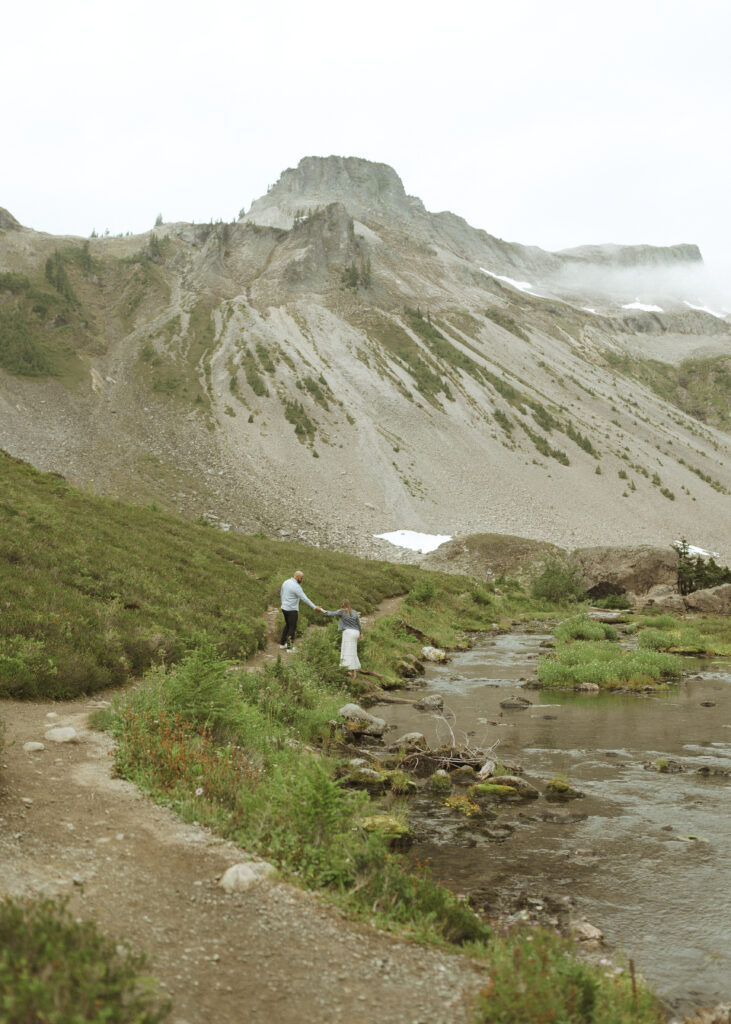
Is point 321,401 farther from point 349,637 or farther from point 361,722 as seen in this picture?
point 361,722

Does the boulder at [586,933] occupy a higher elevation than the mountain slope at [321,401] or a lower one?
lower

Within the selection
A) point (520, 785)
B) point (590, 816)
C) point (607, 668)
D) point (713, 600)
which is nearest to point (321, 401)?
point (713, 600)

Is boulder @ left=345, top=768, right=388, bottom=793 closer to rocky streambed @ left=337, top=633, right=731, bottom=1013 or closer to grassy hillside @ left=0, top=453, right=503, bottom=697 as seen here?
rocky streambed @ left=337, top=633, right=731, bottom=1013

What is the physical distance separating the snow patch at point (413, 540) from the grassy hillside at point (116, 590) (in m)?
26.2

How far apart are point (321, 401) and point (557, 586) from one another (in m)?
52.9

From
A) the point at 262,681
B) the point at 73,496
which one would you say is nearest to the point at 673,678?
the point at 262,681

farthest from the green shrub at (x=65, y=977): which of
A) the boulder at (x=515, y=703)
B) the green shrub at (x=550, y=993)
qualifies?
the boulder at (x=515, y=703)

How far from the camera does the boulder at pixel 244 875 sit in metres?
6.44

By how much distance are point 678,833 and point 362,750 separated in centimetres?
597

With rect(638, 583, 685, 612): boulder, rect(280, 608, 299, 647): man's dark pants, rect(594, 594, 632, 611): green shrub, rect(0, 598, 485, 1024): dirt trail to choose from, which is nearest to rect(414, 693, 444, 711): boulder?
rect(280, 608, 299, 647): man's dark pants

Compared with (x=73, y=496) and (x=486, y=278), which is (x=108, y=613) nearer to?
(x=73, y=496)

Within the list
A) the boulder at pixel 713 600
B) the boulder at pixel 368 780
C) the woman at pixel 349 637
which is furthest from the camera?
the boulder at pixel 713 600

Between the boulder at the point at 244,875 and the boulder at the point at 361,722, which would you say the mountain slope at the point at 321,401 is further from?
the boulder at the point at 244,875

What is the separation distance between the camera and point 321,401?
94.7 m
